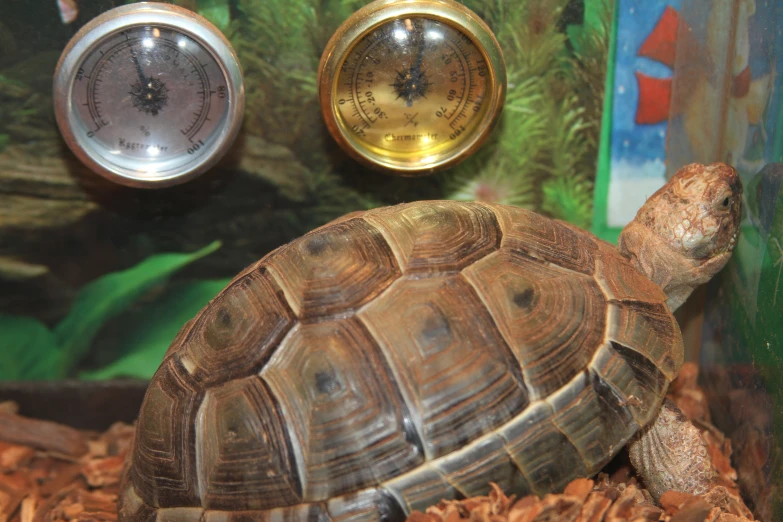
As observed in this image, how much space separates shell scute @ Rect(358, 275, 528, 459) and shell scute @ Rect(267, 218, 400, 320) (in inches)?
2.3

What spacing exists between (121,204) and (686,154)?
94.2 inches

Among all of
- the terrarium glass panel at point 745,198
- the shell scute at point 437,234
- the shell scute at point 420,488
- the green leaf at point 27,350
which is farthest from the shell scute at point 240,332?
the terrarium glass panel at point 745,198

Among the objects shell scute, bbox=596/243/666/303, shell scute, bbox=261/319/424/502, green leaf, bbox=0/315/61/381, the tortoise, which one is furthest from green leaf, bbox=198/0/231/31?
shell scute, bbox=596/243/666/303

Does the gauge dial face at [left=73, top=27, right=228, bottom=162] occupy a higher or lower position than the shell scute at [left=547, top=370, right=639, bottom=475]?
higher

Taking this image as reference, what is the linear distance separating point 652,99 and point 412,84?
1087mm

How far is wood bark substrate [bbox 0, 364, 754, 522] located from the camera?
186 cm

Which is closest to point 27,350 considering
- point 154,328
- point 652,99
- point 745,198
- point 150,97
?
point 154,328

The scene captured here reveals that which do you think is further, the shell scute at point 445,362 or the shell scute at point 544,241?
the shell scute at point 544,241

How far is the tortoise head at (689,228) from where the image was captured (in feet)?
7.70

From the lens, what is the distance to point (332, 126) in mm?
2471

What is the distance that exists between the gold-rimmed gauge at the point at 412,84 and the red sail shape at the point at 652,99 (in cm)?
73

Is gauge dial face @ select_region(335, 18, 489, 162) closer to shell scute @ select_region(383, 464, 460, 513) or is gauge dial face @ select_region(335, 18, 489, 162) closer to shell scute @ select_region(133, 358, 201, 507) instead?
shell scute @ select_region(133, 358, 201, 507)

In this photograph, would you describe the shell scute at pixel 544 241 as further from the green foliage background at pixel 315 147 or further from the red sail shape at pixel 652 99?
the red sail shape at pixel 652 99

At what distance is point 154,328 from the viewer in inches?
118
